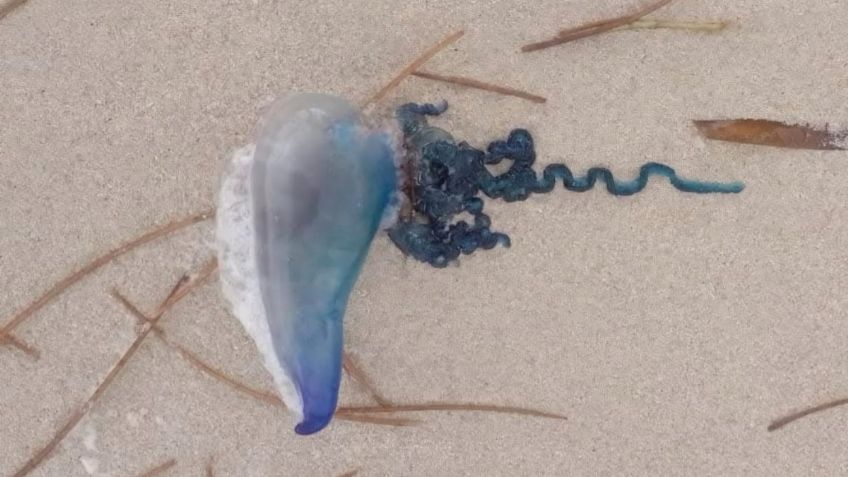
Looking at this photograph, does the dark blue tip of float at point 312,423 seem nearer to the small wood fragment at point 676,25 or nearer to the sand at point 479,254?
the sand at point 479,254

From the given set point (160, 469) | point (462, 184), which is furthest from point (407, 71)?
point (160, 469)

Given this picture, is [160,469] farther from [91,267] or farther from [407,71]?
[407,71]

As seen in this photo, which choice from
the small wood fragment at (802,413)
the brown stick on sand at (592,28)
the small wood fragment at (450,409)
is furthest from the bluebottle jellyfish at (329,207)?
the small wood fragment at (802,413)

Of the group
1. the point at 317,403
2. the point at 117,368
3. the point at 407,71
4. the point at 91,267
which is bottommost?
the point at 117,368

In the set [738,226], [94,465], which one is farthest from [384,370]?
[738,226]

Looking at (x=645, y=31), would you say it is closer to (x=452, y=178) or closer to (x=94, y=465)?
(x=452, y=178)

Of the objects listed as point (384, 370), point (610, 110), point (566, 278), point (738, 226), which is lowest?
point (384, 370)
